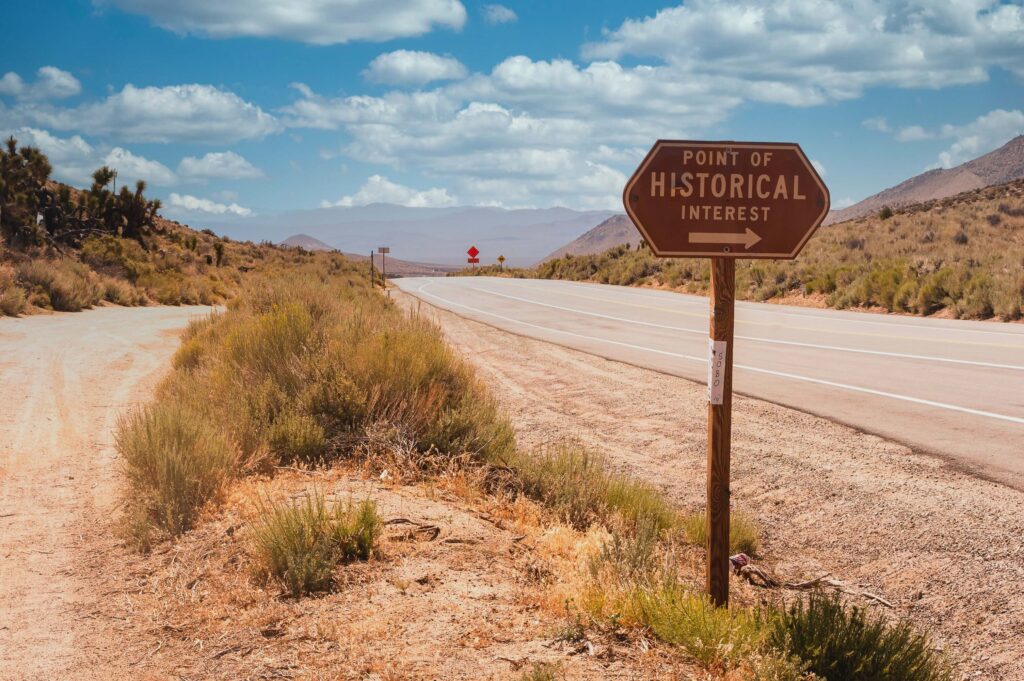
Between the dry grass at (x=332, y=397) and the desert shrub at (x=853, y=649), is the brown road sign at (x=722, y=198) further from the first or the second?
the dry grass at (x=332, y=397)

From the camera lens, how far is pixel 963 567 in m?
5.56

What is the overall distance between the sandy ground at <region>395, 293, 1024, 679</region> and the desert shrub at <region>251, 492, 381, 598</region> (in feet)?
9.77

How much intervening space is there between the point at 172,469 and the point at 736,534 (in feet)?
13.8

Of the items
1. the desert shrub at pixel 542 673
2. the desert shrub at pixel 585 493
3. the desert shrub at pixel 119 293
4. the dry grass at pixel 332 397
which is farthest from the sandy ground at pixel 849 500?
the desert shrub at pixel 119 293

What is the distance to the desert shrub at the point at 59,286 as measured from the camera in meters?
23.8

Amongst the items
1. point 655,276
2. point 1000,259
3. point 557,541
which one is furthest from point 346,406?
point 655,276

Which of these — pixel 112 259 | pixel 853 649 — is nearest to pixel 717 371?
pixel 853 649

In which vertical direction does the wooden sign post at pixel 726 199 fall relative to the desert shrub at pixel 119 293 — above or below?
above

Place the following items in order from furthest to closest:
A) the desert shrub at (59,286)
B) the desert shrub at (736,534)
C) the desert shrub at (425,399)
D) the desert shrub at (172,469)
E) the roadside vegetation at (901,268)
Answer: the desert shrub at (59,286) → the roadside vegetation at (901,268) → the desert shrub at (425,399) → the desert shrub at (736,534) → the desert shrub at (172,469)

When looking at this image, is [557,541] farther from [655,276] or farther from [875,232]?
[875,232]

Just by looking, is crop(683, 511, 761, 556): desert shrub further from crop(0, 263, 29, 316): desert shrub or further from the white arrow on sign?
crop(0, 263, 29, 316): desert shrub

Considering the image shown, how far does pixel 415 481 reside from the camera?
6.73 m

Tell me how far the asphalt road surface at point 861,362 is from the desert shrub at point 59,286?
12.0 m

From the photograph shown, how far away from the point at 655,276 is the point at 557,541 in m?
39.7
